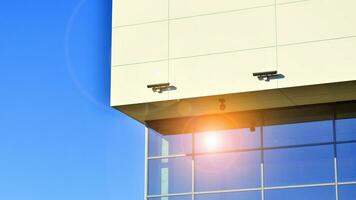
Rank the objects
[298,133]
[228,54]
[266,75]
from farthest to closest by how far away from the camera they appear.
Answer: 1. [298,133]
2. [228,54]
3. [266,75]

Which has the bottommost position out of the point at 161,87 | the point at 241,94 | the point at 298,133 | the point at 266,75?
the point at 298,133

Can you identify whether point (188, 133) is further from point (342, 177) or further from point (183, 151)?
point (342, 177)

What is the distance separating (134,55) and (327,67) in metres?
4.85

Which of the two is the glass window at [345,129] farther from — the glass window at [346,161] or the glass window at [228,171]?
the glass window at [228,171]

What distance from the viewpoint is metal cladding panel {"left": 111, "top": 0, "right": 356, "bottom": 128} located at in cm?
2222

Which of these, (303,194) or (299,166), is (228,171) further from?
(303,194)

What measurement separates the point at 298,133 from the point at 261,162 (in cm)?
113

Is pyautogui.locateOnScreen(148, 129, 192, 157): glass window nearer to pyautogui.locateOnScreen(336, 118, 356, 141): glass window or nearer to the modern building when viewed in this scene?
the modern building

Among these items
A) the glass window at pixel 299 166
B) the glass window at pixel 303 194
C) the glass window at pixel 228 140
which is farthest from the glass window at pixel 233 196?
the glass window at pixel 228 140

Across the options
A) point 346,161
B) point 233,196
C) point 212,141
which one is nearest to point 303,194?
point 346,161

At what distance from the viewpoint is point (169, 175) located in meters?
24.8

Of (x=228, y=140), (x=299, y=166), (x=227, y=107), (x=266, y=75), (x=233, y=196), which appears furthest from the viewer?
(x=228, y=140)

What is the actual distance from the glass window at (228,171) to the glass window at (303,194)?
0.47 meters

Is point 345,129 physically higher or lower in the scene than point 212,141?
higher
